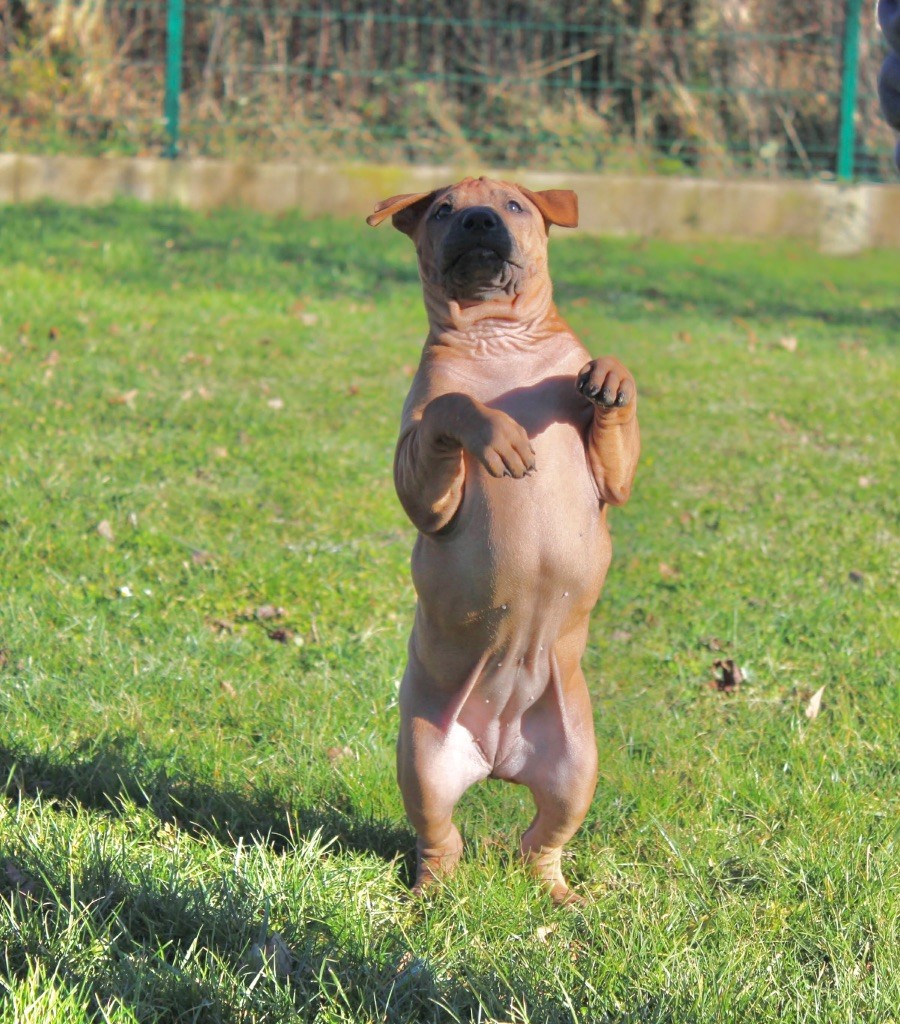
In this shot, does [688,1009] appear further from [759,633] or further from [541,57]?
[541,57]

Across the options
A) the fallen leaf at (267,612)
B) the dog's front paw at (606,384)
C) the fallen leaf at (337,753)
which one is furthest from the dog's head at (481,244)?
the fallen leaf at (267,612)

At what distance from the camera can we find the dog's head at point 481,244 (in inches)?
99.5

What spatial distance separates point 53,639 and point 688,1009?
2.42m

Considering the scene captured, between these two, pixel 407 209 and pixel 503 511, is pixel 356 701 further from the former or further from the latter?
pixel 407 209

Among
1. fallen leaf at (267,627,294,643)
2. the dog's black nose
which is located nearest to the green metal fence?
fallen leaf at (267,627,294,643)

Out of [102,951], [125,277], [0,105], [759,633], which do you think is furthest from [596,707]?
[0,105]

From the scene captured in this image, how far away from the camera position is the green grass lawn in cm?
259

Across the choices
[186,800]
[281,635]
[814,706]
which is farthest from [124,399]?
[814,706]

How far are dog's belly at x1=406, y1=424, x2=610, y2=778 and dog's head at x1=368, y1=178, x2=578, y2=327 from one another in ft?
0.95

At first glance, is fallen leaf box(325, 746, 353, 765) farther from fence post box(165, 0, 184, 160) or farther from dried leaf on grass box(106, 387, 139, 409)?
fence post box(165, 0, 184, 160)

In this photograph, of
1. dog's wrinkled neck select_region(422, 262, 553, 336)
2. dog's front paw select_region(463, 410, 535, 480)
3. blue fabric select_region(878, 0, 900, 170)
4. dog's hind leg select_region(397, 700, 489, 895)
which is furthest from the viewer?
dog's hind leg select_region(397, 700, 489, 895)

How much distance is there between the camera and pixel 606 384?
7.96 feet

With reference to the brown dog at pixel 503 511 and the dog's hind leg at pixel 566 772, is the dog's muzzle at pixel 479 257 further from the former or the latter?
the dog's hind leg at pixel 566 772

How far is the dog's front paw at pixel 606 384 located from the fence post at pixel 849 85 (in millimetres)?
11258
